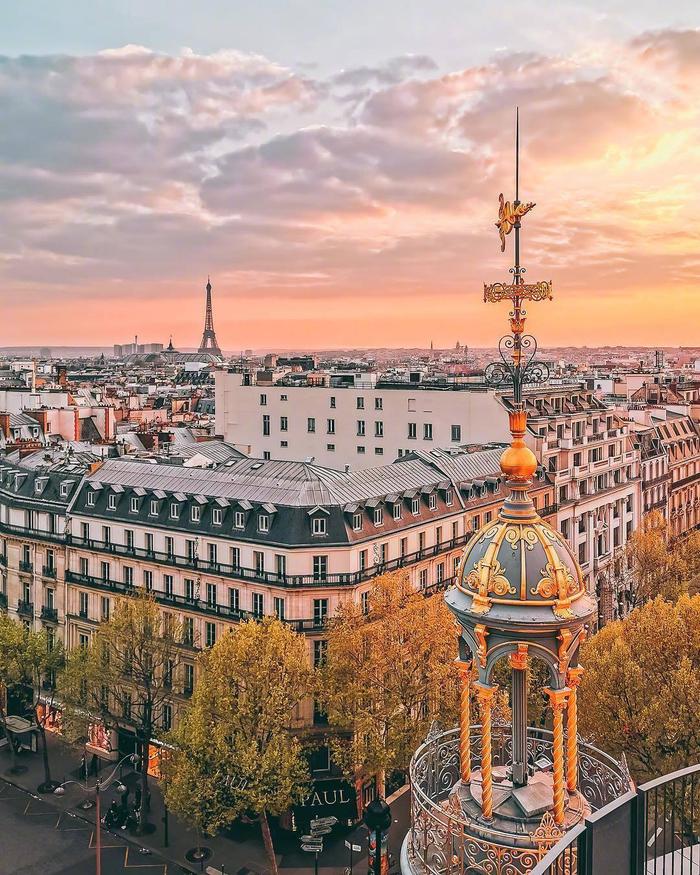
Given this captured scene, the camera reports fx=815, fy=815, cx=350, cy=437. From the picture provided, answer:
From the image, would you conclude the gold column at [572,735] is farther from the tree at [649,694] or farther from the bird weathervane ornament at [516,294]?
the tree at [649,694]

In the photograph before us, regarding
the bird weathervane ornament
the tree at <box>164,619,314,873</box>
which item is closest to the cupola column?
the bird weathervane ornament

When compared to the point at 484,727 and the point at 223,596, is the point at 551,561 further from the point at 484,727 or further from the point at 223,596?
the point at 223,596

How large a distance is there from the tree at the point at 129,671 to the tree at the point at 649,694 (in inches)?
1052

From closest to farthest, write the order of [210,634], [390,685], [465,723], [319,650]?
[465,723], [390,685], [319,650], [210,634]

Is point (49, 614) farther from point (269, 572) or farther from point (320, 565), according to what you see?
point (320, 565)

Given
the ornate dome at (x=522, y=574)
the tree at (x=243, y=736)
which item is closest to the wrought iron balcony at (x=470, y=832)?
the ornate dome at (x=522, y=574)

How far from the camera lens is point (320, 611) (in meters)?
49.9

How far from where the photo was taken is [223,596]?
2069 inches

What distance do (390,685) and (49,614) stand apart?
32.1 meters

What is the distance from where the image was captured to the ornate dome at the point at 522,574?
15086 mm

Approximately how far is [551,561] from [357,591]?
36199 millimetres

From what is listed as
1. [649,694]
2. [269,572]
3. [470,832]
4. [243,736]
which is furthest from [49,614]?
[470,832]

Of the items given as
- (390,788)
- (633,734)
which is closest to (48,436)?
(390,788)

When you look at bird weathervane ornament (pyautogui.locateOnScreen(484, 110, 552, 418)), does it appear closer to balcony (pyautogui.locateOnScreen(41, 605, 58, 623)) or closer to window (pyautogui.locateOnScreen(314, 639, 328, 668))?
window (pyautogui.locateOnScreen(314, 639, 328, 668))
